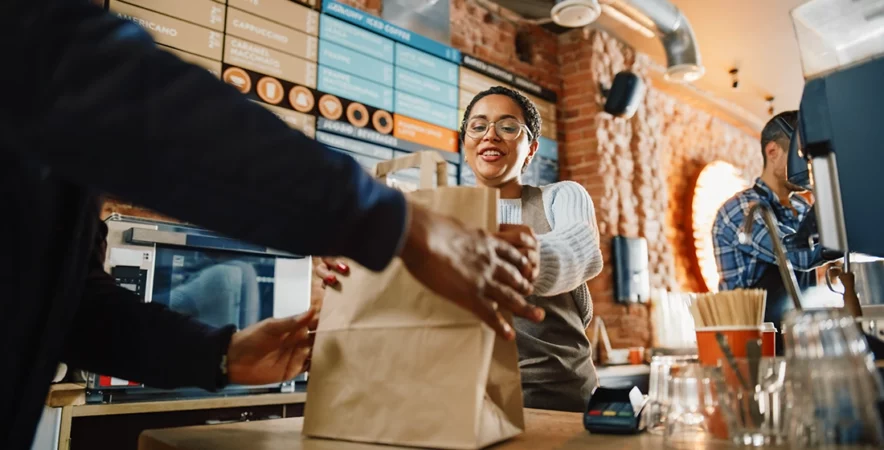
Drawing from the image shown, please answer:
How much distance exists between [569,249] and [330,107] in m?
2.01

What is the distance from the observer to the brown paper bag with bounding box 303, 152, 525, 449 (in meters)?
0.74

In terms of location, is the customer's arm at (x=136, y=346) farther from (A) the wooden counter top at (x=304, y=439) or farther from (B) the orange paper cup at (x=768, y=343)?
(B) the orange paper cup at (x=768, y=343)

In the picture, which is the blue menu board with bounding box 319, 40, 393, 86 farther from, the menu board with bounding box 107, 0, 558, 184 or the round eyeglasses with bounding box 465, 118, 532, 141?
the round eyeglasses with bounding box 465, 118, 532, 141

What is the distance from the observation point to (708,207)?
528cm

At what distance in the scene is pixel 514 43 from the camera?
406cm

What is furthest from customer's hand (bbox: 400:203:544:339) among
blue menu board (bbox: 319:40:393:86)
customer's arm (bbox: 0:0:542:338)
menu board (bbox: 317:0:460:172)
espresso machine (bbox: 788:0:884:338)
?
blue menu board (bbox: 319:40:393:86)

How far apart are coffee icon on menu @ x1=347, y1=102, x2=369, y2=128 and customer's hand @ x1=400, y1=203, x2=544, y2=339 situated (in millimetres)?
2332

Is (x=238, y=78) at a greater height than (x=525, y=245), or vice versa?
(x=238, y=78)

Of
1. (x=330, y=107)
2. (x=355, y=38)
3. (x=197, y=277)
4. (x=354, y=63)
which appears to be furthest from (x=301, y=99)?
(x=197, y=277)

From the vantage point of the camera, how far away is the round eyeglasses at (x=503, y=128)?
5.47 feet

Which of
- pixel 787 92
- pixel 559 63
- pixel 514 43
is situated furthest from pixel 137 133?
pixel 787 92

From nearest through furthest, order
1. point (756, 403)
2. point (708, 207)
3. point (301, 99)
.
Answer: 1. point (756, 403)
2. point (301, 99)
3. point (708, 207)

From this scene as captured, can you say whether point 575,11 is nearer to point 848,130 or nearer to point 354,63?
point 354,63

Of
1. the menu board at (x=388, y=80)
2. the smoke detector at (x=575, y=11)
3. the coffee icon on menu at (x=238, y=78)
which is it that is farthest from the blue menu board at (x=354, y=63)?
the smoke detector at (x=575, y=11)
